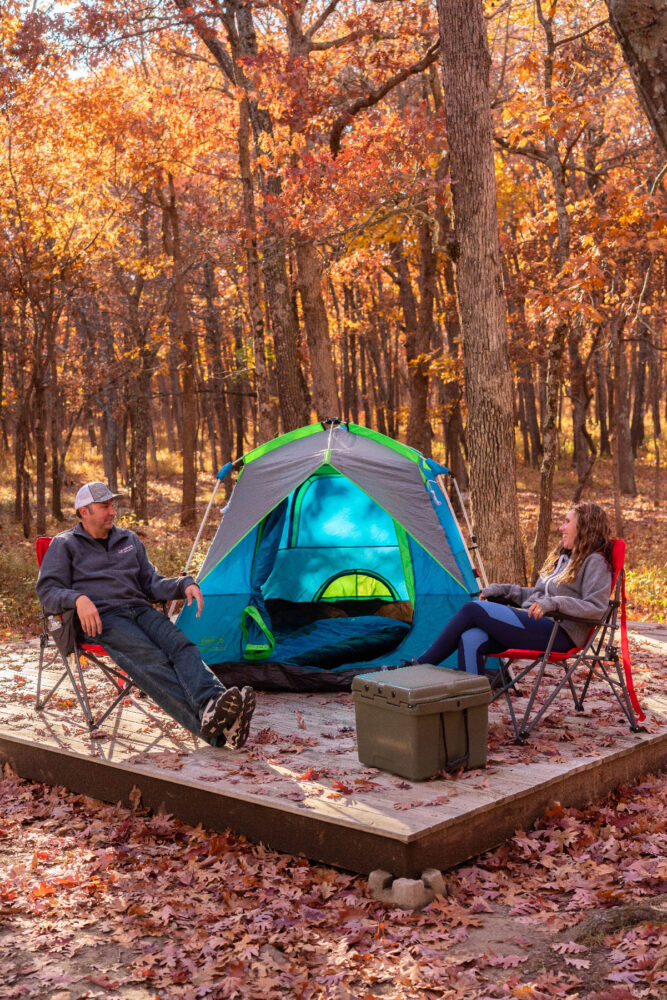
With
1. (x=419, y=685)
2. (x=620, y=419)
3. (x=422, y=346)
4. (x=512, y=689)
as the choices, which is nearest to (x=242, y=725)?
(x=419, y=685)

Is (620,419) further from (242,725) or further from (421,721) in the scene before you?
(421,721)

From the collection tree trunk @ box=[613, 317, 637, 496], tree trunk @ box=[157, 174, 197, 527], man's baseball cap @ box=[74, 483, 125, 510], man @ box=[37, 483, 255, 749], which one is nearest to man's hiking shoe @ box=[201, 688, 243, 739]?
man @ box=[37, 483, 255, 749]

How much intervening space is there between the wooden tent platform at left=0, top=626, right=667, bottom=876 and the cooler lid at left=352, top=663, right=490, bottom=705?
15.4 inches

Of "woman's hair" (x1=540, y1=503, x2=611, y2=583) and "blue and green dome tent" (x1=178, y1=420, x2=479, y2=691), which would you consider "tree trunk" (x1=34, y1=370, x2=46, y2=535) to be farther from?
"woman's hair" (x1=540, y1=503, x2=611, y2=583)

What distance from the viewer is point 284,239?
11.4m

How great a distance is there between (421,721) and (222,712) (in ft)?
3.63

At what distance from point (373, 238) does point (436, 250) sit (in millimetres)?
1184

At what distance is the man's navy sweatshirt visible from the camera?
17.4 ft

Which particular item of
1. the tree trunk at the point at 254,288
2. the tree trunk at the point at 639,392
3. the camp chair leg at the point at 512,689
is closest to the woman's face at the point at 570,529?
the camp chair leg at the point at 512,689

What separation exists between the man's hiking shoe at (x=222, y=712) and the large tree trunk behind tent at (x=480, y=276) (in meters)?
3.53

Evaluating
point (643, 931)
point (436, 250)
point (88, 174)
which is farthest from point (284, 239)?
point (643, 931)

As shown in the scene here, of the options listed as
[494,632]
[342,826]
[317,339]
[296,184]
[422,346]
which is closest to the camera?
[342,826]

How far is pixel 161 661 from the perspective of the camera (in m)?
5.13

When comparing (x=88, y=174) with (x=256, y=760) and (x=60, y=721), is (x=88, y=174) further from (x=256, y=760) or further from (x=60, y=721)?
(x=256, y=760)
